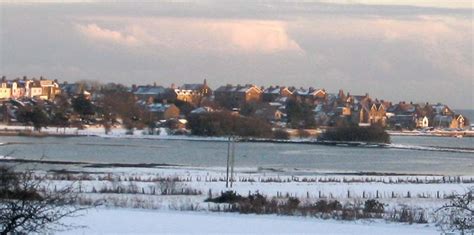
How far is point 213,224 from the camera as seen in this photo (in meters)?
17.4

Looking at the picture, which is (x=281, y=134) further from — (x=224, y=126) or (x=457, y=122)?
(x=457, y=122)

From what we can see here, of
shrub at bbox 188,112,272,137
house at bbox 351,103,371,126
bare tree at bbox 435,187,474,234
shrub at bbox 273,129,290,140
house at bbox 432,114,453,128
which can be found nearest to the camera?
bare tree at bbox 435,187,474,234

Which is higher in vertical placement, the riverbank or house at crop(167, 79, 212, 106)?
house at crop(167, 79, 212, 106)

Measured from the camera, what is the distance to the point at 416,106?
156 meters

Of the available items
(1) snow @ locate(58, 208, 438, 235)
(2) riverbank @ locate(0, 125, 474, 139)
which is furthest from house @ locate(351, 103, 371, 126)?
(1) snow @ locate(58, 208, 438, 235)

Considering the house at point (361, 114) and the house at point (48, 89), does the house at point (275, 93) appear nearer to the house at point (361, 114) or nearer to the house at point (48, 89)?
the house at point (361, 114)

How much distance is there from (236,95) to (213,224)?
119 meters

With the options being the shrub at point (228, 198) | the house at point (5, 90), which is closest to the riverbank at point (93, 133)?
the house at point (5, 90)

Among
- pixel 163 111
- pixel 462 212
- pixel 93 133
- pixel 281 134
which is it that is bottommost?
pixel 93 133

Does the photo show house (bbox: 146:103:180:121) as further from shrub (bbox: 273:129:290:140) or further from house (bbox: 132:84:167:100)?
shrub (bbox: 273:129:290:140)

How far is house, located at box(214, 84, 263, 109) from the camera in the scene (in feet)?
428

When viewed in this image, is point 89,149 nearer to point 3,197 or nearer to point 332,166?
point 332,166

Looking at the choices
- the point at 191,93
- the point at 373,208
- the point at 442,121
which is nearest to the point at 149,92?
the point at 191,93

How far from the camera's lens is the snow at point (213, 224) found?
16141mm
